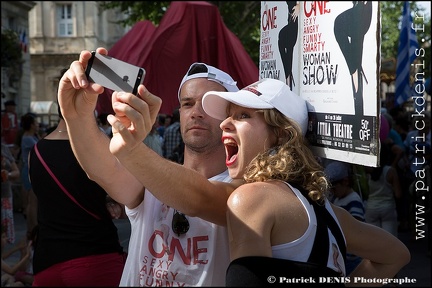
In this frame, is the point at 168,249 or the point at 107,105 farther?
the point at 107,105

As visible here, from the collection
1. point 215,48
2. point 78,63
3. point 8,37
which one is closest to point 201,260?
Answer: point 78,63

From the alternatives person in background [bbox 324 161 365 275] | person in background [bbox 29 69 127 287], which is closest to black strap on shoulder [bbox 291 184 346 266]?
person in background [bbox 29 69 127 287]

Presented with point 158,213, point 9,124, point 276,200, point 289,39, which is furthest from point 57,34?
point 276,200

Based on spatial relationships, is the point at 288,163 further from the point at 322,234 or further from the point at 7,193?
the point at 7,193

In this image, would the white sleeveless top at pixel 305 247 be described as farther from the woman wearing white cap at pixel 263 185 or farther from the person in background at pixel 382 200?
the person in background at pixel 382 200

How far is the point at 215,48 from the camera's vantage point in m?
8.77

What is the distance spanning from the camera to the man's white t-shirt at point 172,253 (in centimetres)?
255

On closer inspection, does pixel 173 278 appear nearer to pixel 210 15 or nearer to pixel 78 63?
pixel 78 63

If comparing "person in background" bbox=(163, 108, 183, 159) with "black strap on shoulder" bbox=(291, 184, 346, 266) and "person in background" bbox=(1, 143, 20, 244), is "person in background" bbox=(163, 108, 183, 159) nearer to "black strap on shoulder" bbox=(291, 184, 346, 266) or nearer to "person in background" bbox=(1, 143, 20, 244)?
"person in background" bbox=(1, 143, 20, 244)

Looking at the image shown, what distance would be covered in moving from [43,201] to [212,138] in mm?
1321

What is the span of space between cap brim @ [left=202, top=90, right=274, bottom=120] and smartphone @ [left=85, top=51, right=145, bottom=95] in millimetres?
362

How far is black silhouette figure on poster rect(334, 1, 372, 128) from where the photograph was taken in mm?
2262

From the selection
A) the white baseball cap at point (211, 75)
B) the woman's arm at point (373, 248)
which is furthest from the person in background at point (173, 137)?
the woman's arm at point (373, 248)

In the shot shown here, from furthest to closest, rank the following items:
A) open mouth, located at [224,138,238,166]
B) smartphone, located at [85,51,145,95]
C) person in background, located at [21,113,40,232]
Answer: person in background, located at [21,113,40,232] → open mouth, located at [224,138,238,166] → smartphone, located at [85,51,145,95]
